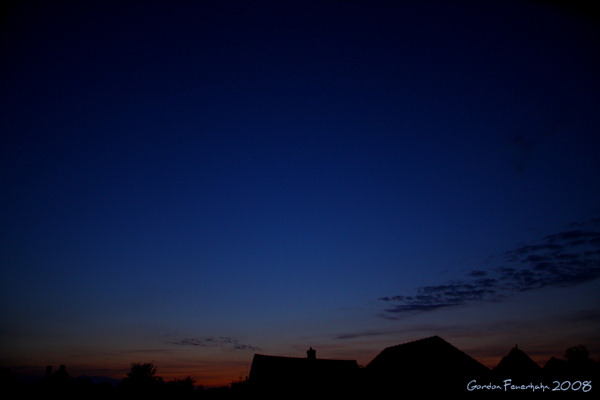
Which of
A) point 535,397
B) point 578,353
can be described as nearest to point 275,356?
point 535,397

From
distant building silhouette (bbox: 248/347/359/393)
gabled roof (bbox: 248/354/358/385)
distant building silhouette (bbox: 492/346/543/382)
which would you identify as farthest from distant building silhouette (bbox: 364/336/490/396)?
gabled roof (bbox: 248/354/358/385)

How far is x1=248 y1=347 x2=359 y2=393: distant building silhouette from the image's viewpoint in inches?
1351

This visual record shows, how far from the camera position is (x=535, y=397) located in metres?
23.5

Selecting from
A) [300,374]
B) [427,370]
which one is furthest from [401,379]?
[300,374]

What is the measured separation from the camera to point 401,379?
28812mm

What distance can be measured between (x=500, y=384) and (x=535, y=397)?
2896 mm

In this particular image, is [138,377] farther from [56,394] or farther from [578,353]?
[578,353]

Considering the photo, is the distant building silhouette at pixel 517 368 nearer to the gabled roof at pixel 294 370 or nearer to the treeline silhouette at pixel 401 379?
the treeline silhouette at pixel 401 379

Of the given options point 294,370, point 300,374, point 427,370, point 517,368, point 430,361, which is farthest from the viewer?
point 294,370

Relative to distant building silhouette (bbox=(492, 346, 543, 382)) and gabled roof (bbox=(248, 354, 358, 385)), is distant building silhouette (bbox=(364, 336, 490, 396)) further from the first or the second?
gabled roof (bbox=(248, 354, 358, 385))

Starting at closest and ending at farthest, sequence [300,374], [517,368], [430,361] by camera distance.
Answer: [430,361] < [517,368] < [300,374]

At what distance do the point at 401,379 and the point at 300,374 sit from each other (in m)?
12.3

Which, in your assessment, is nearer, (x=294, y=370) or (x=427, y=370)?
(x=427, y=370)

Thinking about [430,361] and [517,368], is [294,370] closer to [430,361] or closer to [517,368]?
[430,361]
